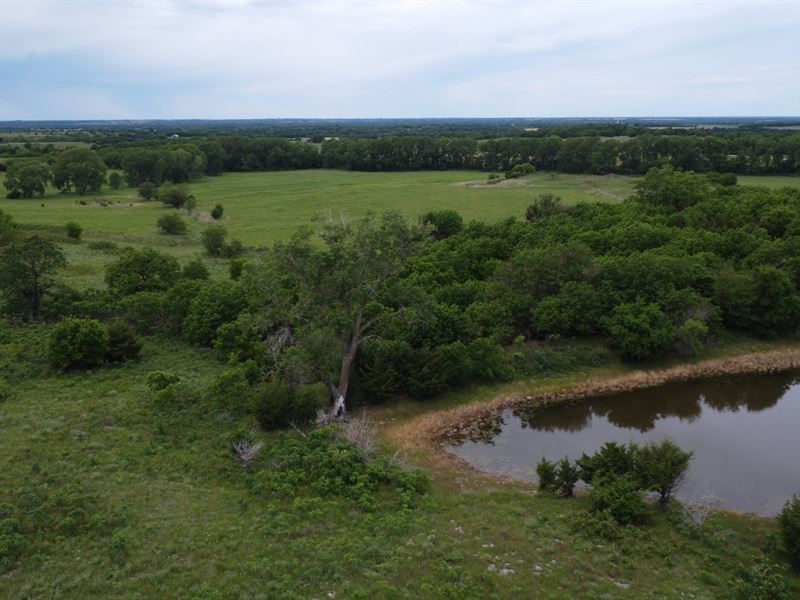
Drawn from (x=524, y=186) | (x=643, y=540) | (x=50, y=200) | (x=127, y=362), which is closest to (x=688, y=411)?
(x=643, y=540)

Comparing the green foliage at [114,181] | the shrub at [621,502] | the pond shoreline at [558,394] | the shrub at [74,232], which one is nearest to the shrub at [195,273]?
the pond shoreline at [558,394]

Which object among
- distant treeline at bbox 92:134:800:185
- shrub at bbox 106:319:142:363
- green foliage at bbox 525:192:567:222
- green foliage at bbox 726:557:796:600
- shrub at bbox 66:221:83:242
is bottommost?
green foliage at bbox 726:557:796:600

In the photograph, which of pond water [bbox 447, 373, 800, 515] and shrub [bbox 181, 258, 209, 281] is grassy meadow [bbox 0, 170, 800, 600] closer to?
pond water [bbox 447, 373, 800, 515]

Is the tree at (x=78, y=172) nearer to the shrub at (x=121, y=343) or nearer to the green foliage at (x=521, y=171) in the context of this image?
the green foliage at (x=521, y=171)

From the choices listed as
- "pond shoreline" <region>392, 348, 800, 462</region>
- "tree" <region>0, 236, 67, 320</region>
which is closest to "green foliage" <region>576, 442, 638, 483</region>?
"pond shoreline" <region>392, 348, 800, 462</region>

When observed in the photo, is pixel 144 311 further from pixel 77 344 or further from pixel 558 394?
pixel 558 394

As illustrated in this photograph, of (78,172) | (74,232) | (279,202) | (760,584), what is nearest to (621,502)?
(760,584)
